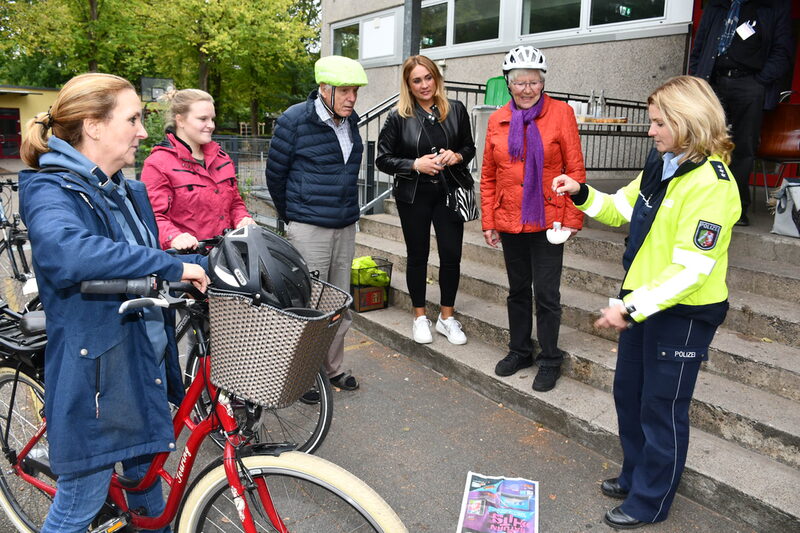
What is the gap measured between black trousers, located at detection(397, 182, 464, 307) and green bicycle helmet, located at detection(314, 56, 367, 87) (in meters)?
1.05

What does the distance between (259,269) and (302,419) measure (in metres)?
2.01

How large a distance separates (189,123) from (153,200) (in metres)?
0.48

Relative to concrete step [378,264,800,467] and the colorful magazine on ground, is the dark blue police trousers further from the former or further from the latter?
concrete step [378,264,800,467]

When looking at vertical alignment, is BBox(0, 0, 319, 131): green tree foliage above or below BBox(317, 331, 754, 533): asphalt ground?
above

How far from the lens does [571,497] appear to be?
3.12 metres

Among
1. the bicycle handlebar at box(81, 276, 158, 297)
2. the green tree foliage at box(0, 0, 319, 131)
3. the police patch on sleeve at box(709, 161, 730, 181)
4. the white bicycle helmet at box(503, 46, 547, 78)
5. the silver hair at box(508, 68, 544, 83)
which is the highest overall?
the green tree foliage at box(0, 0, 319, 131)

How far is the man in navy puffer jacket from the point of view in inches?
151

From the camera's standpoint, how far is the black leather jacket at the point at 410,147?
442cm

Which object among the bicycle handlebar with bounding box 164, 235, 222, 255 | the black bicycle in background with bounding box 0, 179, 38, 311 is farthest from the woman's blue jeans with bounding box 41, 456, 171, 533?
the black bicycle in background with bounding box 0, 179, 38, 311

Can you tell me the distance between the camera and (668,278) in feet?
7.84

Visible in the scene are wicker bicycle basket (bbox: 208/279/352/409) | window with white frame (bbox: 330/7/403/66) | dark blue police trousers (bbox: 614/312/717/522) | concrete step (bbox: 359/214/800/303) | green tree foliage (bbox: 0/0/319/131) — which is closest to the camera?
wicker bicycle basket (bbox: 208/279/352/409)

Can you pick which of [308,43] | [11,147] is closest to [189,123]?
[308,43]

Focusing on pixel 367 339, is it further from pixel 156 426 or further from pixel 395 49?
pixel 395 49

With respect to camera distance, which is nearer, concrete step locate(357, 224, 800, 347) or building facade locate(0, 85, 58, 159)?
concrete step locate(357, 224, 800, 347)
